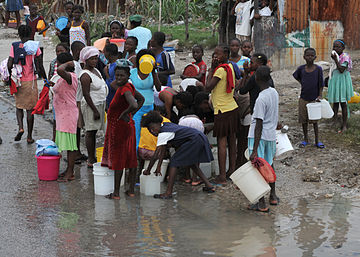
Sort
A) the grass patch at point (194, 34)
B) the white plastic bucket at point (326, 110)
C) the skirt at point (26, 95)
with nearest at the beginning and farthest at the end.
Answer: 1. the white plastic bucket at point (326, 110)
2. the skirt at point (26, 95)
3. the grass patch at point (194, 34)

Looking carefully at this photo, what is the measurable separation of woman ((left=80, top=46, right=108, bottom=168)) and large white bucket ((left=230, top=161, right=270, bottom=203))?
2159mm

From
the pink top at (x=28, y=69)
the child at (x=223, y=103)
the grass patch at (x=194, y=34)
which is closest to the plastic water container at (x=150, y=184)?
the child at (x=223, y=103)

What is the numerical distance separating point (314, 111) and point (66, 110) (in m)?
3.33

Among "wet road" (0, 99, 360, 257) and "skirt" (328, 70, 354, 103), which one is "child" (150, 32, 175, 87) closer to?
"wet road" (0, 99, 360, 257)

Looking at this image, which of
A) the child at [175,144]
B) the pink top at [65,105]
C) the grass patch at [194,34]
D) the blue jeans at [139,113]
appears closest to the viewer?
the child at [175,144]

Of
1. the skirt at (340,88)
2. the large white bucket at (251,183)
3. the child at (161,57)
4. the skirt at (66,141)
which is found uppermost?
the child at (161,57)

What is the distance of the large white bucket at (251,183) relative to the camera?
5.87 meters

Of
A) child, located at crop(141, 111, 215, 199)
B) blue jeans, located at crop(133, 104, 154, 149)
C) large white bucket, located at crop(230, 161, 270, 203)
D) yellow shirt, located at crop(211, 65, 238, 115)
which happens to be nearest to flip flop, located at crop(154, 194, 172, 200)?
child, located at crop(141, 111, 215, 199)

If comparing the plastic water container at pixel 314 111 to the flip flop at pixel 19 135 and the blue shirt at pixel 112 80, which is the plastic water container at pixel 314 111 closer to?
the blue shirt at pixel 112 80

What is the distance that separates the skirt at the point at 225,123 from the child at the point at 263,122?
2.61ft

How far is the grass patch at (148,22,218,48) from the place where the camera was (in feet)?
52.1

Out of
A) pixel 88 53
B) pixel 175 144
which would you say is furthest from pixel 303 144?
pixel 88 53

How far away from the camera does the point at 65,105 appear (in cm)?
703

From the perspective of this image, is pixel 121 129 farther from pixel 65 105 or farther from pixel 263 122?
pixel 263 122
